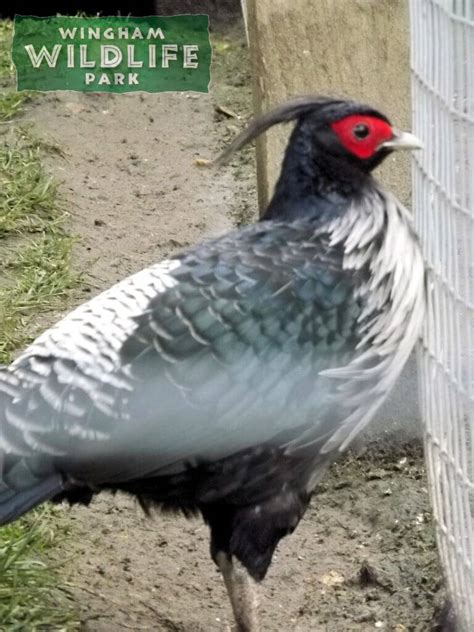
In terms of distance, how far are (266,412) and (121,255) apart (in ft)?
7.64

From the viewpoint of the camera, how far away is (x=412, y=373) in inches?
146

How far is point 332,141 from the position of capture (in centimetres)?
271

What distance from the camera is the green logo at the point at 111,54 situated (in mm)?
6434

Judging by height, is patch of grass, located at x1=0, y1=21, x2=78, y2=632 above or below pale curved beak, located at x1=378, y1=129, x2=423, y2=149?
below

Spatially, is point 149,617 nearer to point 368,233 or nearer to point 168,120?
point 368,233

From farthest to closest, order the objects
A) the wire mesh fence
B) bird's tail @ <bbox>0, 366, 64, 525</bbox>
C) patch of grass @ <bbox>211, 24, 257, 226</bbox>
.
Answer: patch of grass @ <bbox>211, 24, 257, 226</bbox>
the wire mesh fence
bird's tail @ <bbox>0, 366, 64, 525</bbox>

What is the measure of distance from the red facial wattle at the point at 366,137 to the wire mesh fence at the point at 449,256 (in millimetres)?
125

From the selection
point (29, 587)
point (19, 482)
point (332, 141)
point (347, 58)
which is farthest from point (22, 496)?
point (347, 58)

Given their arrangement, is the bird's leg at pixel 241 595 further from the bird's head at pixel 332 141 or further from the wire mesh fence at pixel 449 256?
the bird's head at pixel 332 141

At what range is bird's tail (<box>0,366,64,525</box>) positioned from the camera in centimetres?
248

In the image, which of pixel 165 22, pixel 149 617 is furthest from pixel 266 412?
pixel 165 22

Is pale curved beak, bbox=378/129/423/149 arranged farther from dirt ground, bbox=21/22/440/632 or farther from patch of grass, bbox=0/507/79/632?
patch of grass, bbox=0/507/79/632

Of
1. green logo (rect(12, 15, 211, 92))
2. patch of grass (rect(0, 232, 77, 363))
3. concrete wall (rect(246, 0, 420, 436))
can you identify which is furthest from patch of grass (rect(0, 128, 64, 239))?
concrete wall (rect(246, 0, 420, 436))

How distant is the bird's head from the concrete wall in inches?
45.0
